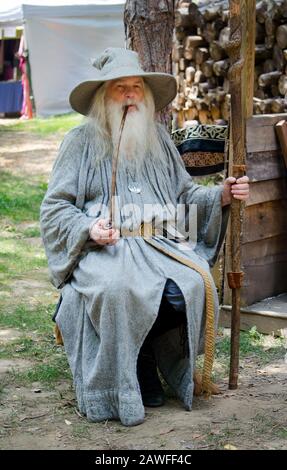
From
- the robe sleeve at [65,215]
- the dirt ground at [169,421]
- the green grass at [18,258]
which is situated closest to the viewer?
the dirt ground at [169,421]

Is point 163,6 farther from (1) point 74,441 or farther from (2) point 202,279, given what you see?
(1) point 74,441

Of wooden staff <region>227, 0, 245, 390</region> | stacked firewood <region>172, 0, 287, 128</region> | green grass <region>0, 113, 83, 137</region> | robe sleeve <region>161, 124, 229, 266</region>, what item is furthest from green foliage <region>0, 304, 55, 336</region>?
green grass <region>0, 113, 83, 137</region>

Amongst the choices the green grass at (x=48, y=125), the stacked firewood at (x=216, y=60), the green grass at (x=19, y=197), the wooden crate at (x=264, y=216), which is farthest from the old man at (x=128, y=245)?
the green grass at (x=48, y=125)

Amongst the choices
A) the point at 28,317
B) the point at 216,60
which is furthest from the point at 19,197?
the point at 28,317

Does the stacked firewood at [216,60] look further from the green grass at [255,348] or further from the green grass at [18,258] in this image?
the green grass at [255,348]

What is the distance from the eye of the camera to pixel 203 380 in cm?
399

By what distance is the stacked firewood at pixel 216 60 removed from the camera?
26.0 feet

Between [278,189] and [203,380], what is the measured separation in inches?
67.1

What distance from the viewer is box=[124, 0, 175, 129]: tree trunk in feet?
16.3

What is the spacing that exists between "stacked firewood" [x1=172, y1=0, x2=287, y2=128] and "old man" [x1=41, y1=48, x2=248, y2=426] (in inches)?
119

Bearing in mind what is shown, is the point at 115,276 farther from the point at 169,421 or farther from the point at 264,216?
the point at 264,216

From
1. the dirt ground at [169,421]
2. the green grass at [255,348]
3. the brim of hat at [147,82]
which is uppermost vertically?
the brim of hat at [147,82]

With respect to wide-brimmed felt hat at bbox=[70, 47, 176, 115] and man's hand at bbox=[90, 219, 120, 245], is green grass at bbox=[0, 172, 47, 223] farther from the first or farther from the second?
man's hand at bbox=[90, 219, 120, 245]

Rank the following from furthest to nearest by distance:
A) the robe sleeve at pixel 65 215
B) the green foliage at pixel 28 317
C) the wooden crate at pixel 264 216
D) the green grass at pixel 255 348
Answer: the green foliage at pixel 28 317, the wooden crate at pixel 264 216, the green grass at pixel 255 348, the robe sleeve at pixel 65 215
